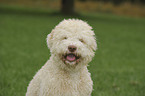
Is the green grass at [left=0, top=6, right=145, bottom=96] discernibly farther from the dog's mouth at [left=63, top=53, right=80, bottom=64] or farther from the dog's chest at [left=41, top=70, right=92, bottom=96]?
the dog's mouth at [left=63, top=53, right=80, bottom=64]

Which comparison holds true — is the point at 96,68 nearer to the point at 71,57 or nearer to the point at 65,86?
the point at 65,86

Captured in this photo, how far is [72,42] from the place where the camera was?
339 centimetres

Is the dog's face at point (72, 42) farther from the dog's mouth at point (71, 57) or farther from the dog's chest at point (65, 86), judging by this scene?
the dog's chest at point (65, 86)

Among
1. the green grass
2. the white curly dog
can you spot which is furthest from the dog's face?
the green grass

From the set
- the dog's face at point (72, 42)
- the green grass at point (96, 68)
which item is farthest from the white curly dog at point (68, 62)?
the green grass at point (96, 68)

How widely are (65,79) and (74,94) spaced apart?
24cm

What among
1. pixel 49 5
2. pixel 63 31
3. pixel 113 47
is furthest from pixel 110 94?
pixel 49 5

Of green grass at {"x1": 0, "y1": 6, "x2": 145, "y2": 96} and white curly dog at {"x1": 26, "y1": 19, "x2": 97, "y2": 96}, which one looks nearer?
white curly dog at {"x1": 26, "y1": 19, "x2": 97, "y2": 96}

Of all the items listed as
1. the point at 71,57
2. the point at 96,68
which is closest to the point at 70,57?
the point at 71,57

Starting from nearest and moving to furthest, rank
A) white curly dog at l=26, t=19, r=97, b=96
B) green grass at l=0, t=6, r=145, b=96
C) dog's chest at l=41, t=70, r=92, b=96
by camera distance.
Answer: white curly dog at l=26, t=19, r=97, b=96 → dog's chest at l=41, t=70, r=92, b=96 → green grass at l=0, t=6, r=145, b=96

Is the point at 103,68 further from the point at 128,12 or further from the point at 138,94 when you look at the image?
the point at 128,12

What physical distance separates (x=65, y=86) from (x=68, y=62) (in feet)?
1.40

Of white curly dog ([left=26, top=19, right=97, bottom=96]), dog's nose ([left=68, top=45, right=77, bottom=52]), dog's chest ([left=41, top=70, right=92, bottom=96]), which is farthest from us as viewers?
dog's chest ([left=41, top=70, right=92, bottom=96])

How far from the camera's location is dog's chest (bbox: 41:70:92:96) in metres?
3.60
